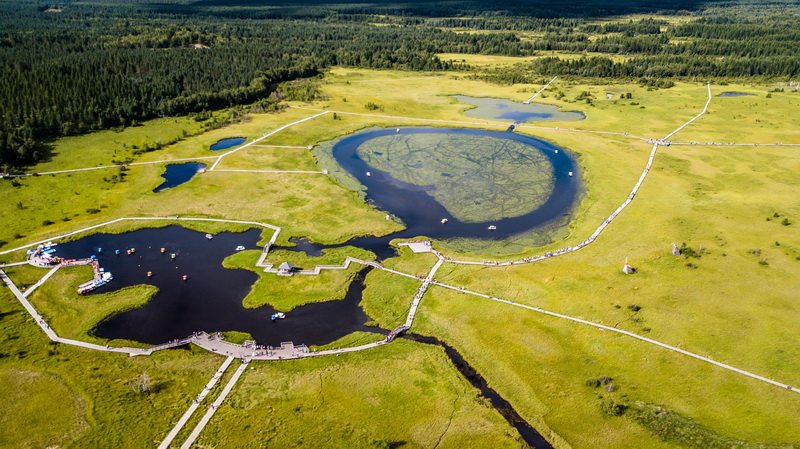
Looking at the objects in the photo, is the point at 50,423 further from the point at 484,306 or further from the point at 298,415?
the point at 484,306

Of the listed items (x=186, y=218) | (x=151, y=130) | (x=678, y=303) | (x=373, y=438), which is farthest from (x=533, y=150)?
(x=151, y=130)

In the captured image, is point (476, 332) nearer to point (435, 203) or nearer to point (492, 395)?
point (492, 395)

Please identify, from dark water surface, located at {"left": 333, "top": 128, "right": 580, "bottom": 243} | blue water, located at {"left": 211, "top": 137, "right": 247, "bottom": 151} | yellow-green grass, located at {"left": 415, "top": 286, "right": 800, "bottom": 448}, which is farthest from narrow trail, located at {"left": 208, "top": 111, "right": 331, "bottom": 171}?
yellow-green grass, located at {"left": 415, "top": 286, "right": 800, "bottom": 448}

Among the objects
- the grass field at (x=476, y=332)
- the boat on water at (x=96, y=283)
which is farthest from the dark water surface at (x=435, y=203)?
the boat on water at (x=96, y=283)

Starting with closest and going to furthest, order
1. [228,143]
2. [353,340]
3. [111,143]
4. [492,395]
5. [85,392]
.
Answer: [85,392] → [492,395] → [353,340] → [111,143] → [228,143]

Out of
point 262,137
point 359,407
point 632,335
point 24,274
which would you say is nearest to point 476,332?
point 359,407

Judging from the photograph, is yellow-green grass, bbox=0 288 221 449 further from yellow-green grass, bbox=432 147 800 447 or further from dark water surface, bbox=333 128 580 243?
dark water surface, bbox=333 128 580 243
